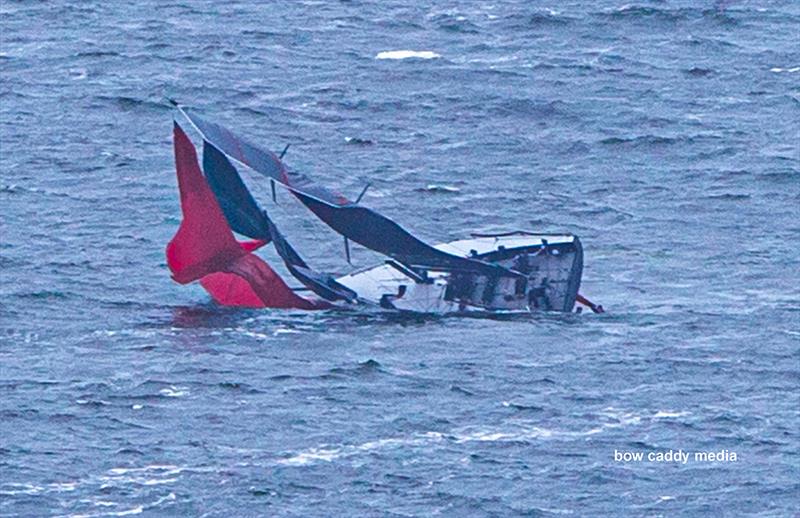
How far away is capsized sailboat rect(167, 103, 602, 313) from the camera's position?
312ft

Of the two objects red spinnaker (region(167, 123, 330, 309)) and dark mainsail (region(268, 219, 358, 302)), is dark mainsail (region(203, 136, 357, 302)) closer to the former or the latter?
dark mainsail (region(268, 219, 358, 302))

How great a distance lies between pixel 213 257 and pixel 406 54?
4058cm

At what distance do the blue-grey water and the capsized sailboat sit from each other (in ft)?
4.11

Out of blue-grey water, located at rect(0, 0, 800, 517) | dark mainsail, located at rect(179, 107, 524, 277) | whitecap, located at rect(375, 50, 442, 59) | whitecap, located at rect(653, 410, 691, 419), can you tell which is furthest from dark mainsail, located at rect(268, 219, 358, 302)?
whitecap, located at rect(375, 50, 442, 59)

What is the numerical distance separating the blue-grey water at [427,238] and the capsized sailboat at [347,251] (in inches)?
49.3

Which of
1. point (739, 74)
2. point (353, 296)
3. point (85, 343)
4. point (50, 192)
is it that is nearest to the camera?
point (85, 343)

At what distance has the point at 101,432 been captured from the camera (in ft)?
260

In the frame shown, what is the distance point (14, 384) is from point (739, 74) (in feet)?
192

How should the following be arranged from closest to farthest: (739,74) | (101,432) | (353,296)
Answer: (101,432)
(353,296)
(739,74)

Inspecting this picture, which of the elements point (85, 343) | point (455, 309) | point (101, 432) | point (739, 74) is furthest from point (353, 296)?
point (739, 74)

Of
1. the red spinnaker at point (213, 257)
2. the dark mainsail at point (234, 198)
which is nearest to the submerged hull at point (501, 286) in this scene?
the red spinnaker at point (213, 257)

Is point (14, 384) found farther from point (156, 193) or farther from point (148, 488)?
point (156, 193)

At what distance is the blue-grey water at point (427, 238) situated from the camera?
7569 cm

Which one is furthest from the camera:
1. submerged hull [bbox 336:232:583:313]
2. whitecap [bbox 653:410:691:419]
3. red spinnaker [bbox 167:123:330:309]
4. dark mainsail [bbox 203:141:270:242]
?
dark mainsail [bbox 203:141:270:242]
